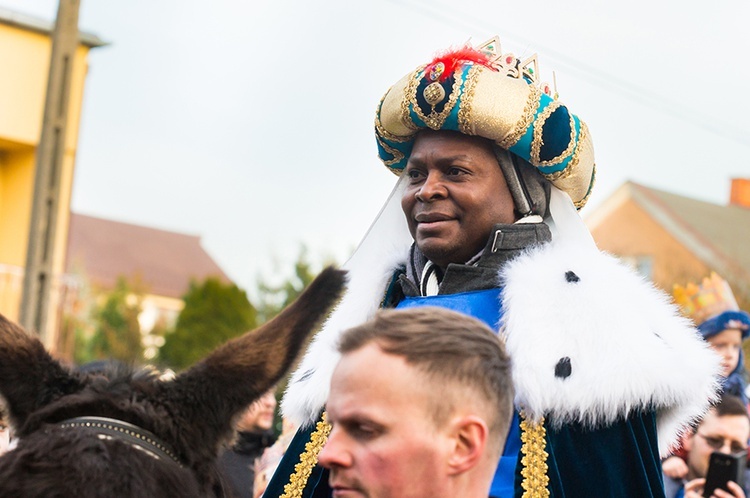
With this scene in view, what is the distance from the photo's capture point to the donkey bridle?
85.0 inches

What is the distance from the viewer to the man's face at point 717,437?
5.58m

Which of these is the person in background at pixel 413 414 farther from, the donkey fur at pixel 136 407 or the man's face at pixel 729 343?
the man's face at pixel 729 343

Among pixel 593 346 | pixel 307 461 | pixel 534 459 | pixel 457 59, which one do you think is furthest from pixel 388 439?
pixel 457 59

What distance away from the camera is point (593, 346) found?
2.64 metres

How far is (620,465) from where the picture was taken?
2.62 meters

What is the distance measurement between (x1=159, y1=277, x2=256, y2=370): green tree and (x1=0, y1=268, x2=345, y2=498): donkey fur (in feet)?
73.1

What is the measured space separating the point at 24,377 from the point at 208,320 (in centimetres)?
2330

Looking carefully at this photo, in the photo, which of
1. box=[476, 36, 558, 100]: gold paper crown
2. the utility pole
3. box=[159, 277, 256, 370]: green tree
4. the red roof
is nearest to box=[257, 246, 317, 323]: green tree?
box=[159, 277, 256, 370]: green tree

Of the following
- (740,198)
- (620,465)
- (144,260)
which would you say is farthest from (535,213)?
(144,260)

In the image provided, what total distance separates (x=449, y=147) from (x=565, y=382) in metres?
0.80

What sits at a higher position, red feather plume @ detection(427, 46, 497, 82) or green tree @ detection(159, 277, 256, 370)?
red feather plume @ detection(427, 46, 497, 82)

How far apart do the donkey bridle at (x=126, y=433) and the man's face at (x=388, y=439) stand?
492mm

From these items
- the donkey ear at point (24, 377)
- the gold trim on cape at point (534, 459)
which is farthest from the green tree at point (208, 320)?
the donkey ear at point (24, 377)

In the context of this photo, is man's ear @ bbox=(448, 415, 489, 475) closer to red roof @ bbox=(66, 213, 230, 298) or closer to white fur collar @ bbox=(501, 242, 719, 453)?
white fur collar @ bbox=(501, 242, 719, 453)
